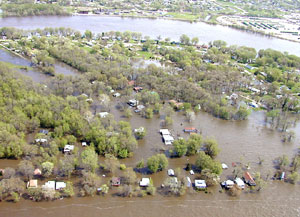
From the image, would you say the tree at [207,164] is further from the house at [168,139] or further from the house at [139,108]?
the house at [139,108]

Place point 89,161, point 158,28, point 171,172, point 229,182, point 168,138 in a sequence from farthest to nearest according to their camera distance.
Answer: point 158,28 < point 168,138 < point 171,172 < point 229,182 < point 89,161

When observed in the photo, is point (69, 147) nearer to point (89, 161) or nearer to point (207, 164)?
point (89, 161)

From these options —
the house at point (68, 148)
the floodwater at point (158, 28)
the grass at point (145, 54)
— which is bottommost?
the house at point (68, 148)

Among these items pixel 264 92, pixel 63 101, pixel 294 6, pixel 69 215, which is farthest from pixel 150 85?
pixel 294 6

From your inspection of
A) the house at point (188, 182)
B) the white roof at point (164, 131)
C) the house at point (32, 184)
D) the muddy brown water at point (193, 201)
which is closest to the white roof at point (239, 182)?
the muddy brown water at point (193, 201)

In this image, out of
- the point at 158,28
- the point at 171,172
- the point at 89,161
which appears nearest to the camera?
the point at 89,161

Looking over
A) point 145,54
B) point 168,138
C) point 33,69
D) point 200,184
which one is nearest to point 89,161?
point 168,138

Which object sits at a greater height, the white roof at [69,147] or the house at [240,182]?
the white roof at [69,147]
